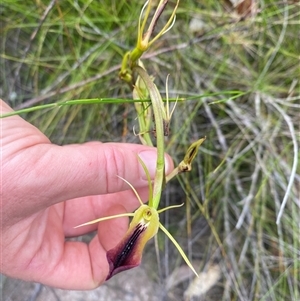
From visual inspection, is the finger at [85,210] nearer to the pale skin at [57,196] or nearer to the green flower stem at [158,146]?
the pale skin at [57,196]

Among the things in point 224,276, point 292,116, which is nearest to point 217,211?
point 224,276

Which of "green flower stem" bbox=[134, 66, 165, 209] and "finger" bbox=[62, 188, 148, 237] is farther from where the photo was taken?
"finger" bbox=[62, 188, 148, 237]

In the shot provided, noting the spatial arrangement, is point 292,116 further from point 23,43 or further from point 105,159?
point 23,43

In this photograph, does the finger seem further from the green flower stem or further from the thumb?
the green flower stem

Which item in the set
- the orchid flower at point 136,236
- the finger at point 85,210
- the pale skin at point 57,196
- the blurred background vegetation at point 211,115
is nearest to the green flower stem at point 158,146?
the orchid flower at point 136,236

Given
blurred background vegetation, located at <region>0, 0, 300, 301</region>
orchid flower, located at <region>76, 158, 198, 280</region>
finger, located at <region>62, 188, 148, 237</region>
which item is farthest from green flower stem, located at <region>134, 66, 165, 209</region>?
blurred background vegetation, located at <region>0, 0, 300, 301</region>

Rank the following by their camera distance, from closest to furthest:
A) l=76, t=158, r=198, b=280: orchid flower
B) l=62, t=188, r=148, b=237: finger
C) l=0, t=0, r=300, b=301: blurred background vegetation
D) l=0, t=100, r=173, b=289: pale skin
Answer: l=76, t=158, r=198, b=280: orchid flower < l=0, t=100, r=173, b=289: pale skin < l=62, t=188, r=148, b=237: finger < l=0, t=0, r=300, b=301: blurred background vegetation

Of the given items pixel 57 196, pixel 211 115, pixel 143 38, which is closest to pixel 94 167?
pixel 57 196
